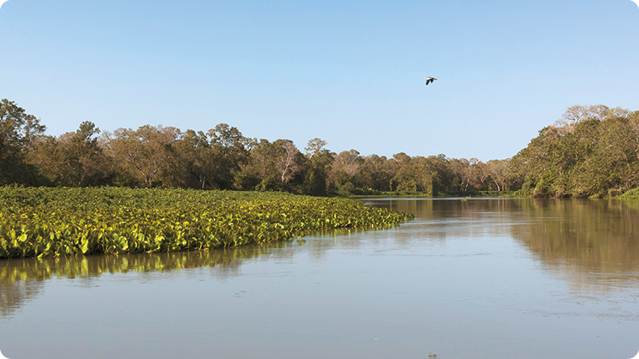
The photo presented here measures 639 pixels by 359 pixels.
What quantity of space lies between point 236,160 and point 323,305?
65.4m

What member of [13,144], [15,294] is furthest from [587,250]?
[13,144]

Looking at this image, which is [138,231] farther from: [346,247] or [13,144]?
[13,144]

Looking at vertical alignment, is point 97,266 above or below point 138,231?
below

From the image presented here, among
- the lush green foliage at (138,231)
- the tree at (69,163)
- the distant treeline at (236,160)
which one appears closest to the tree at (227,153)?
the distant treeline at (236,160)

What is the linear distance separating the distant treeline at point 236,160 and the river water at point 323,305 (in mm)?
32804

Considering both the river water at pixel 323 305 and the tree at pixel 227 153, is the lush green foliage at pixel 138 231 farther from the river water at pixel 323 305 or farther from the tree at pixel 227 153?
the tree at pixel 227 153

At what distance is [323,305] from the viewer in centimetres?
574

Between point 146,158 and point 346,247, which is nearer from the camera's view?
point 346,247

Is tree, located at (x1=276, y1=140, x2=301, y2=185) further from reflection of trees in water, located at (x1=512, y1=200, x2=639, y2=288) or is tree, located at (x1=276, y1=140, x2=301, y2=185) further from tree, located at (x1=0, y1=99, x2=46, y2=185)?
reflection of trees in water, located at (x1=512, y1=200, x2=639, y2=288)

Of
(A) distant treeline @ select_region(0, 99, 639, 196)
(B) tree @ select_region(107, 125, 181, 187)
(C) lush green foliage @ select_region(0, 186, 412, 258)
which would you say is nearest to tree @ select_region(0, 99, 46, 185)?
(A) distant treeline @ select_region(0, 99, 639, 196)

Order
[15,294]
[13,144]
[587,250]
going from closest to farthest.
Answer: [15,294], [587,250], [13,144]

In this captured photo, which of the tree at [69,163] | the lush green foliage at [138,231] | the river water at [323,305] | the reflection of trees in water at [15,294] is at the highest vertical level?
the tree at [69,163]

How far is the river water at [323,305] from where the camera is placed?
432cm

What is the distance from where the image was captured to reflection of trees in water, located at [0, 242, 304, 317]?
6508 millimetres
